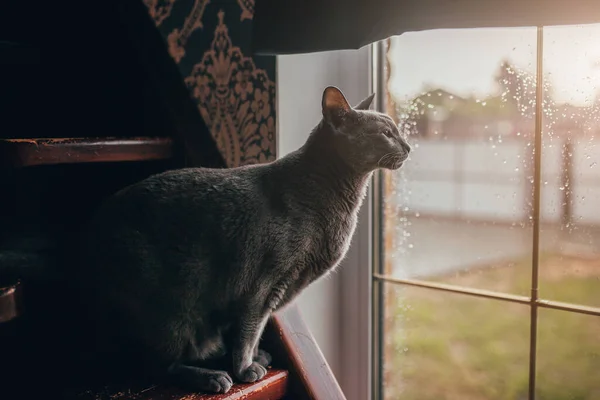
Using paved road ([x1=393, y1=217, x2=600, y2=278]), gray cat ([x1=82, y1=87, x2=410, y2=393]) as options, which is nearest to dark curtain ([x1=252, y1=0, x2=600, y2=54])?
gray cat ([x1=82, y1=87, x2=410, y2=393])

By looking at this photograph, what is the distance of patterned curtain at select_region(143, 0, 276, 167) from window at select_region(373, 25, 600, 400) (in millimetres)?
410

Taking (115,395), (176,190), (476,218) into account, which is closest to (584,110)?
(476,218)

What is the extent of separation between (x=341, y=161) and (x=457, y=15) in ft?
0.96

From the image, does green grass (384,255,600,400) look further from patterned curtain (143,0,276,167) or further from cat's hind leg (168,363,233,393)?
Answer: cat's hind leg (168,363,233,393)

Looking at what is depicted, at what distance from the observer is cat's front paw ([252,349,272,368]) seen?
106cm

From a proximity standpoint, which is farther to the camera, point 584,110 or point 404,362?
point 404,362

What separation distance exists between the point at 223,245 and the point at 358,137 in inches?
10.4

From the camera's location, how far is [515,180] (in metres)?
1.35

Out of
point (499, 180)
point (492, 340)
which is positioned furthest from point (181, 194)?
point (492, 340)

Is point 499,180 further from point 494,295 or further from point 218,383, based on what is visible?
point 218,383

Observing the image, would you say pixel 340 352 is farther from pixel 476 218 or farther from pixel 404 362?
pixel 476 218

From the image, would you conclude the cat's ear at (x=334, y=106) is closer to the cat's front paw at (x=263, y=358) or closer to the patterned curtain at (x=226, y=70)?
the patterned curtain at (x=226, y=70)

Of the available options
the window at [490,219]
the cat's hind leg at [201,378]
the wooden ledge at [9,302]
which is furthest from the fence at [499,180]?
the wooden ledge at [9,302]

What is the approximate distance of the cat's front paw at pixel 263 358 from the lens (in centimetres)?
106
